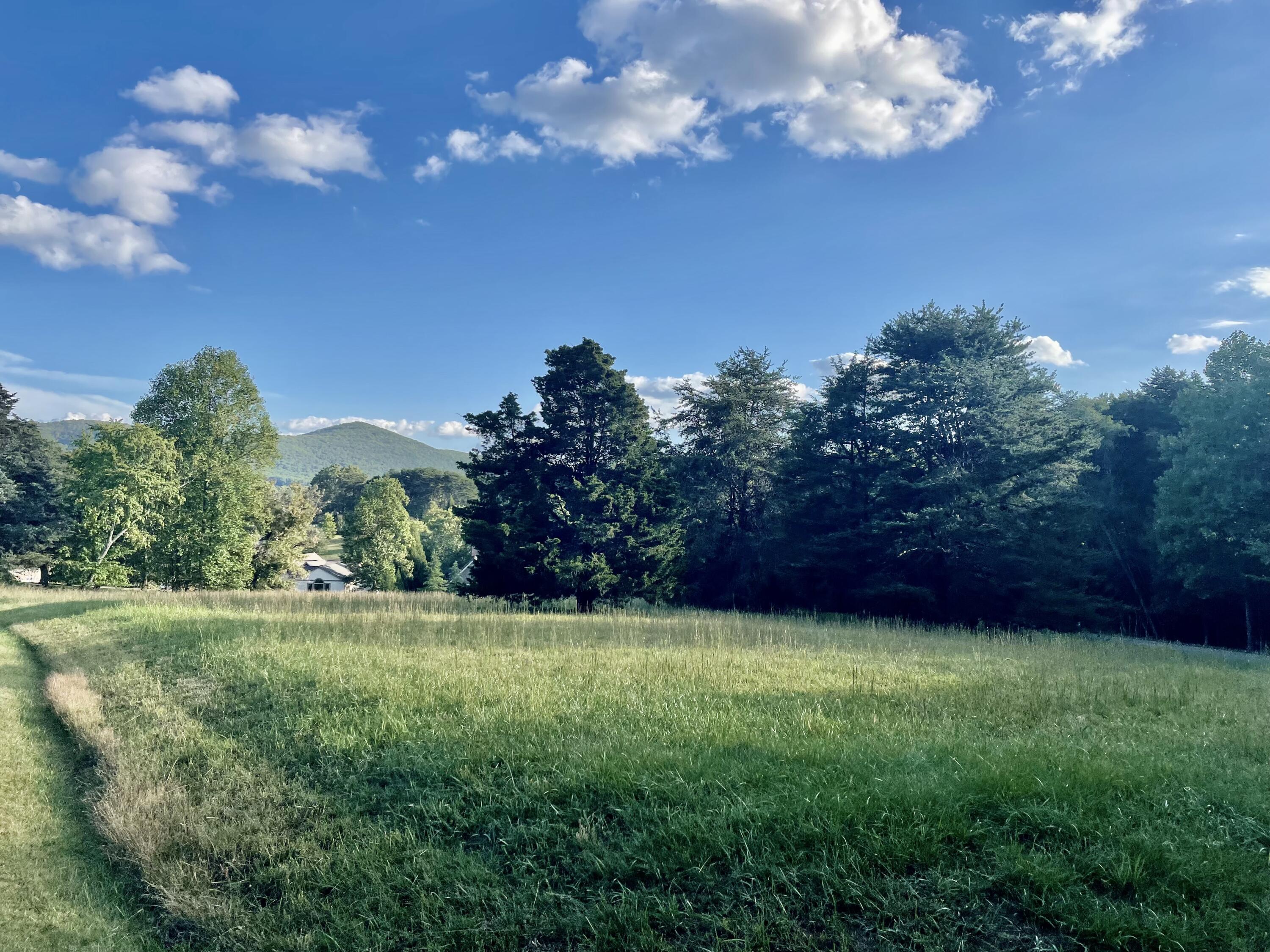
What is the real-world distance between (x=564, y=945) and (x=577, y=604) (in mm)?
20495

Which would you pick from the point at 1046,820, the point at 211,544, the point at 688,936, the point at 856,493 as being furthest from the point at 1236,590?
the point at 211,544

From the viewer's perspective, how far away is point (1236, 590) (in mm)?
24812

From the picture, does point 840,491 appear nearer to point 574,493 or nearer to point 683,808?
point 574,493

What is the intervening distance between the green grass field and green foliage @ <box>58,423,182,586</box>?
29591 millimetres

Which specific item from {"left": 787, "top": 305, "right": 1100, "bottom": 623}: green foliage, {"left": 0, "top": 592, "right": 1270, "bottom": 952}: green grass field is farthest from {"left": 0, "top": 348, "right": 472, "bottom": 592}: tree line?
{"left": 0, "top": 592, "right": 1270, "bottom": 952}: green grass field

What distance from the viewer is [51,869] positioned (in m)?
5.26

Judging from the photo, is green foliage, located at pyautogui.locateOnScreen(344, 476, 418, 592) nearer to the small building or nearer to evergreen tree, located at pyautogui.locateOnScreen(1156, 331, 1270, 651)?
the small building

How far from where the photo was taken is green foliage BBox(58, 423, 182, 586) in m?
33.3

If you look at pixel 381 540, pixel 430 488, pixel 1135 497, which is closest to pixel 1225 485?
pixel 1135 497

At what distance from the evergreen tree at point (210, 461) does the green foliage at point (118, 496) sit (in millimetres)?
986

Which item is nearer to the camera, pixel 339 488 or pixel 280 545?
pixel 280 545

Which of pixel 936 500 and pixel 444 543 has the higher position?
pixel 936 500

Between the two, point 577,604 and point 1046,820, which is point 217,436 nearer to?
point 577,604

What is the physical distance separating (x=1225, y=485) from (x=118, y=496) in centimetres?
4756
